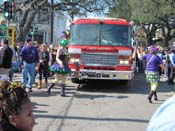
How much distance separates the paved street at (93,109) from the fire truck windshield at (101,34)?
1.67 m

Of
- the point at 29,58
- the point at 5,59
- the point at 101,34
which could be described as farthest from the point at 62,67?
the point at 101,34

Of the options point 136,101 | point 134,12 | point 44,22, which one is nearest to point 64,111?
point 136,101

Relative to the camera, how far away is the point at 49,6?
40469 millimetres

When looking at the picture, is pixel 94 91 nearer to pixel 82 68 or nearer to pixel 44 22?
pixel 82 68

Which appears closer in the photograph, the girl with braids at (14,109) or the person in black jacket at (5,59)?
the girl with braids at (14,109)

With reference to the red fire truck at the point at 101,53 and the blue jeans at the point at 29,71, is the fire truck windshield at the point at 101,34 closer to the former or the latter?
the red fire truck at the point at 101,53

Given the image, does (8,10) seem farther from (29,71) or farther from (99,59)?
(29,71)

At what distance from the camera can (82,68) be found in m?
16.7

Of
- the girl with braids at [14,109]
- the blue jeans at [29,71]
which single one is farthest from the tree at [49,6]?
the girl with braids at [14,109]

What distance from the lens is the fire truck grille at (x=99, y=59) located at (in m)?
16.7

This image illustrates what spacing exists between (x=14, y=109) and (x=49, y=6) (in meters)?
38.6

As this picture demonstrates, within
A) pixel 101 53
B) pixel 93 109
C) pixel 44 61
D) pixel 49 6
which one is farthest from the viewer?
pixel 49 6

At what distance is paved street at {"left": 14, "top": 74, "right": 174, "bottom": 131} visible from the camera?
9673 mm

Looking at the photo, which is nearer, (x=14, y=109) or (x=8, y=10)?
(x=14, y=109)
